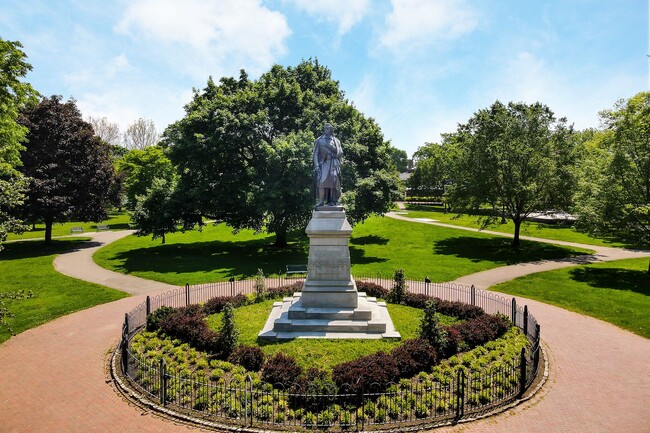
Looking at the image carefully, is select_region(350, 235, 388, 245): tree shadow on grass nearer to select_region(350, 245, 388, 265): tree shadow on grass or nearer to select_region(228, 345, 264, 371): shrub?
select_region(350, 245, 388, 265): tree shadow on grass

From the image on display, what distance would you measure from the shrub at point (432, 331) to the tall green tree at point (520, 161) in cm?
2528

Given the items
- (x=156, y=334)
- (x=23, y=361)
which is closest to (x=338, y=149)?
(x=156, y=334)

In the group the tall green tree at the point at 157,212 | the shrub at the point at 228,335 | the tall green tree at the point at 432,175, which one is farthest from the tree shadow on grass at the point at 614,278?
the tall green tree at the point at 432,175

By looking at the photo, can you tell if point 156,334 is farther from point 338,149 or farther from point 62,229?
point 62,229

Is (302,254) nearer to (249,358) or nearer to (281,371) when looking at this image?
(249,358)

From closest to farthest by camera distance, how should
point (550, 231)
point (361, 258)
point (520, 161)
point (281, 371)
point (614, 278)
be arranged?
point (281, 371)
point (614, 278)
point (361, 258)
point (520, 161)
point (550, 231)

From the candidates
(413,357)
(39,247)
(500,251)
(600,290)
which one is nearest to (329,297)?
(413,357)

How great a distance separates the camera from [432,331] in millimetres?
13422

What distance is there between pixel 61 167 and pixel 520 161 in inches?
1660

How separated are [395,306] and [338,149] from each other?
8080mm

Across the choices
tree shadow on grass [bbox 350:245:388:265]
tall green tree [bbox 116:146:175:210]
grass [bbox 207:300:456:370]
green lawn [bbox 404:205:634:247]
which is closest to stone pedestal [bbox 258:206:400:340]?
grass [bbox 207:300:456:370]

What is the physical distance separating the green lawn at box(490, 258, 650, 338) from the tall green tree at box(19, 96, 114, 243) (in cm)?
3632

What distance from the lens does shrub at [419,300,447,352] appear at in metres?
13.2

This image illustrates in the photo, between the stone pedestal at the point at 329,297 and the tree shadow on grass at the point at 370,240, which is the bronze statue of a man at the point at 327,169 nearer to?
the stone pedestal at the point at 329,297
